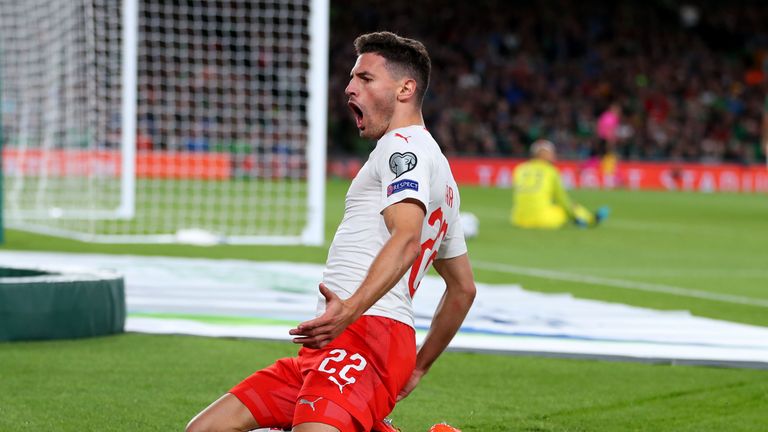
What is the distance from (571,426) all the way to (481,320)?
286 cm

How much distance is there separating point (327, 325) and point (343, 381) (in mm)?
362

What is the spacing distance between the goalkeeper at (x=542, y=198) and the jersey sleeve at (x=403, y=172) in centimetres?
1463

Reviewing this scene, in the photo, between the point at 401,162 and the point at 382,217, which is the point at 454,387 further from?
the point at 401,162

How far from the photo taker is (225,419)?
4270 mm

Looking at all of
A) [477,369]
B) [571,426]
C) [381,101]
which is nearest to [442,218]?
[381,101]

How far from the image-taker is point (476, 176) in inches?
1350

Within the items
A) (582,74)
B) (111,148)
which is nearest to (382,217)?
(111,148)

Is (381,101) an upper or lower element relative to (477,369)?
upper

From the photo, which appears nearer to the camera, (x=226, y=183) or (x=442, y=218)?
(x=442, y=218)

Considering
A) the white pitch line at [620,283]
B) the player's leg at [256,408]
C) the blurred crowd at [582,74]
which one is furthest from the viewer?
the blurred crowd at [582,74]

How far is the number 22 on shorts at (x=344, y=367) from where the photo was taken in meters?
4.04

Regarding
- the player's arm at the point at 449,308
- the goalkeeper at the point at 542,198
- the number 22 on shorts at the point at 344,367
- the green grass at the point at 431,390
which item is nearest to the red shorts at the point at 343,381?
the number 22 on shorts at the point at 344,367

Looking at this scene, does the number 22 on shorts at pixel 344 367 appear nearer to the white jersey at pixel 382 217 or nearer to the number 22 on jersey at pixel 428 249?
the white jersey at pixel 382 217

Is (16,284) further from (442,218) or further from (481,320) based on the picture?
(442,218)
